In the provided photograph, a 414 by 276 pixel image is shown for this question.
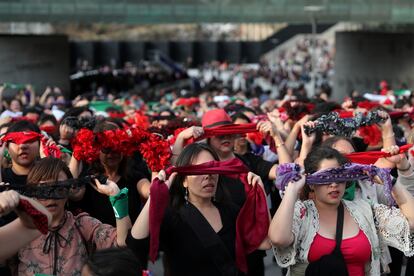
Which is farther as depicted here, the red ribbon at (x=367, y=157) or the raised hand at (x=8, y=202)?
the red ribbon at (x=367, y=157)

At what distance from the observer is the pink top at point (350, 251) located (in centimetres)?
562

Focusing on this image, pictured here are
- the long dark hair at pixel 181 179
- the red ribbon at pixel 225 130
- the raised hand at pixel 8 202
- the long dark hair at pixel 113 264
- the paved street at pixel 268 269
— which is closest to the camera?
the long dark hair at pixel 113 264

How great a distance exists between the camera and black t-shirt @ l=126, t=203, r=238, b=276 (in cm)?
552

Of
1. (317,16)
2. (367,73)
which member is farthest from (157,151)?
(367,73)

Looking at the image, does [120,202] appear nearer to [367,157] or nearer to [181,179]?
[181,179]

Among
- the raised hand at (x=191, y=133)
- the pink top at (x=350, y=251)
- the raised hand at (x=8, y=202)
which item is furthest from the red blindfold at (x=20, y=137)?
the raised hand at (x=8, y=202)

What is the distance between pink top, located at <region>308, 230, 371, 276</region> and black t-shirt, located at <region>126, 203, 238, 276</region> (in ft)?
1.62

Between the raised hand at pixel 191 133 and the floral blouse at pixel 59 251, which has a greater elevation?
the raised hand at pixel 191 133

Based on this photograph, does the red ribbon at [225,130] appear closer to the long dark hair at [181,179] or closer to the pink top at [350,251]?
the long dark hair at [181,179]

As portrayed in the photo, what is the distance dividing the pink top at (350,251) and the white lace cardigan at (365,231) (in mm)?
40

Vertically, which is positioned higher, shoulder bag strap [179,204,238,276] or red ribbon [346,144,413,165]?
red ribbon [346,144,413,165]

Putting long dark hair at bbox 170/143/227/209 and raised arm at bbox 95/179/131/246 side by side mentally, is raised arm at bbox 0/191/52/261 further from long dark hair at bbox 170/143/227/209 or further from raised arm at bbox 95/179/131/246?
long dark hair at bbox 170/143/227/209

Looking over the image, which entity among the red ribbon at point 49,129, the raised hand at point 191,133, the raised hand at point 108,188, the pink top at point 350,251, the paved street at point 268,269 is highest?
the raised hand at point 108,188

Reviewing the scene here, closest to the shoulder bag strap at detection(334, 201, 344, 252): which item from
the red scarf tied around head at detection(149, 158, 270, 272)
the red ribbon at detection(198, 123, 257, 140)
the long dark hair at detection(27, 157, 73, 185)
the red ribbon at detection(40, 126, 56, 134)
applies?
the red scarf tied around head at detection(149, 158, 270, 272)
